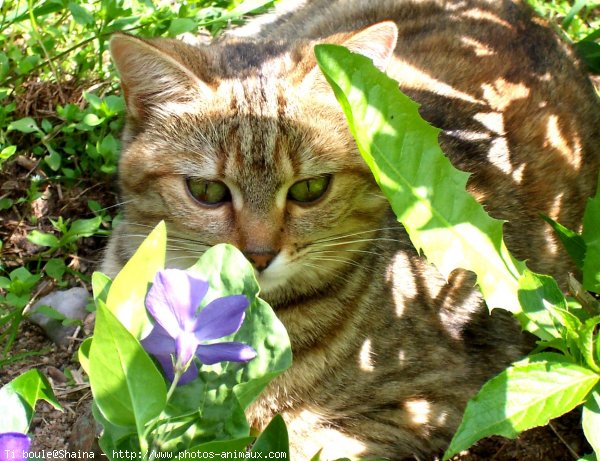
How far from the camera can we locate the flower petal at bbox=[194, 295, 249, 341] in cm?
137

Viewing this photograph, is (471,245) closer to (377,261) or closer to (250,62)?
(377,261)

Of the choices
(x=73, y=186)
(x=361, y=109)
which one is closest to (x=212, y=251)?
(x=361, y=109)

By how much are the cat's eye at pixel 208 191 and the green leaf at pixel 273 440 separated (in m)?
0.93

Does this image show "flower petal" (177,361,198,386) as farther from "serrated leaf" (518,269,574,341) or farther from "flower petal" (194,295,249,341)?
"serrated leaf" (518,269,574,341)

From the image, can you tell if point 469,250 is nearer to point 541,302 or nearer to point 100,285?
point 541,302

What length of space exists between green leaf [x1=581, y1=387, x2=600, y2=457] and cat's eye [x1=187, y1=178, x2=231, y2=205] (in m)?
1.12

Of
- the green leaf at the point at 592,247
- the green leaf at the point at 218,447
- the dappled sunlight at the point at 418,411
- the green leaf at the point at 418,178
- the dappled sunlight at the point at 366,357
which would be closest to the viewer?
the green leaf at the point at 218,447

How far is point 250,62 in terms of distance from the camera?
2477mm

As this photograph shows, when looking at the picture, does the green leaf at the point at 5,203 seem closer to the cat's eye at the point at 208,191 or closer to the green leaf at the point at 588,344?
the cat's eye at the point at 208,191

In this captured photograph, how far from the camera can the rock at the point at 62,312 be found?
2963 mm

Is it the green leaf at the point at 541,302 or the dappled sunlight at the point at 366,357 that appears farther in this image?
the dappled sunlight at the point at 366,357

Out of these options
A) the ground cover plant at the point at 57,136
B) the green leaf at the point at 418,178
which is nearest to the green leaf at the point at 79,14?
the ground cover plant at the point at 57,136

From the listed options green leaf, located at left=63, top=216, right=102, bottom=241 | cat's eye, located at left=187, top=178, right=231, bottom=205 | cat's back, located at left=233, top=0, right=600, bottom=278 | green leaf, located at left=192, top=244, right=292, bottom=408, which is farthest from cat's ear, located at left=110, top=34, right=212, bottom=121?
green leaf, located at left=192, top=244, right=292, bottom=408

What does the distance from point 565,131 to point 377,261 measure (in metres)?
1.00
